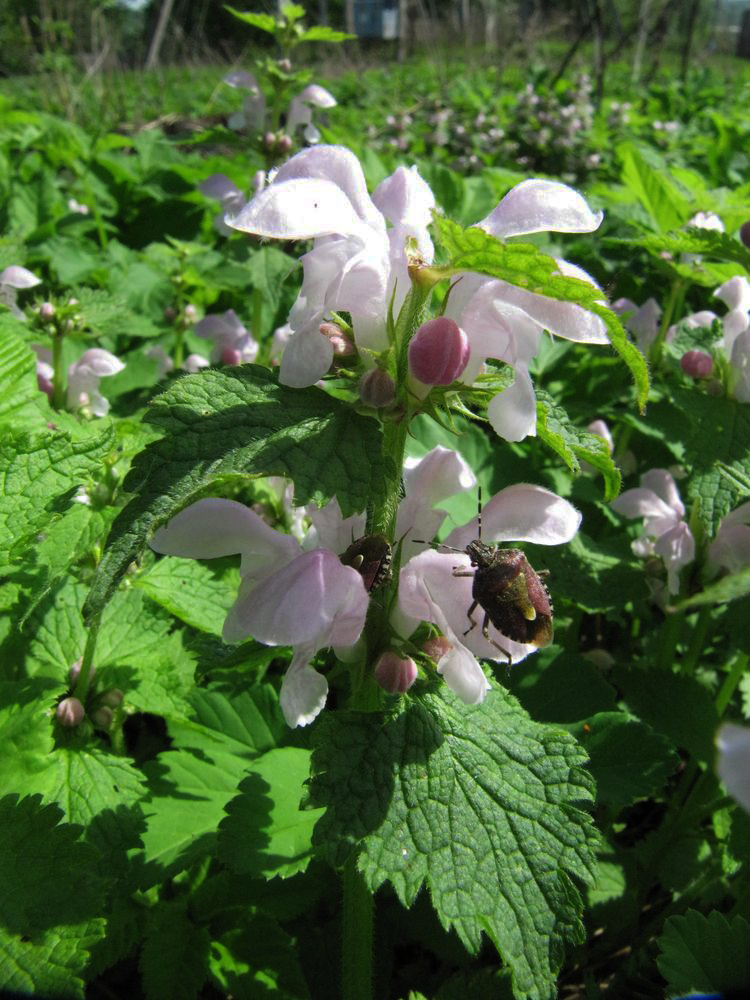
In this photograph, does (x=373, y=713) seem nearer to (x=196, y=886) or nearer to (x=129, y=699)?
(x=129, y=699)

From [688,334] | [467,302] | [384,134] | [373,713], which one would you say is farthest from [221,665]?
[384,134]

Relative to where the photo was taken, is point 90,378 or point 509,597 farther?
point 90,378

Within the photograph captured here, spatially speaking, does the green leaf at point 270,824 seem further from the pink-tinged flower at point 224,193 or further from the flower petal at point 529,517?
the pink-tinged flower at point 224,193

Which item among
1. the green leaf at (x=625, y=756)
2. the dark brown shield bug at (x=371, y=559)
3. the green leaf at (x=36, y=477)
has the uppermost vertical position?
the green leaf at (x=36, y=477)

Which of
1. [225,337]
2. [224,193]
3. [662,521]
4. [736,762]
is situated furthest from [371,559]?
[224,193]

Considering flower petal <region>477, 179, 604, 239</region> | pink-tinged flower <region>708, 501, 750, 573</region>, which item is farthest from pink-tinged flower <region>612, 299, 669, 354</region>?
flower petal <region>477, 179, 604, 239</region>

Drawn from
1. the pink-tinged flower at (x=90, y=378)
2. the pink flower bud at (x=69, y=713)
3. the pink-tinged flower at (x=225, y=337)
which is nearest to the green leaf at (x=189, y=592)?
the pink flower bud at (x=69, y=713)

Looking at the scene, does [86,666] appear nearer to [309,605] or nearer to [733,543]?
[309,605]
